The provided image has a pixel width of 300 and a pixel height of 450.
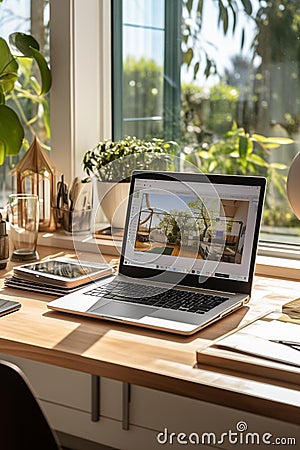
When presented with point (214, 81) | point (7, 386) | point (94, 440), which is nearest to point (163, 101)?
point (214, 81)

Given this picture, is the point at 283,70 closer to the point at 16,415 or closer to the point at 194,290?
the point at 194,290

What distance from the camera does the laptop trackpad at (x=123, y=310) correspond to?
145 cm

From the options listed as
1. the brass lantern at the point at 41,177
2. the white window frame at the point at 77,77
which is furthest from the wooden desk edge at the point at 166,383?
the white window frame at the point at 77,77

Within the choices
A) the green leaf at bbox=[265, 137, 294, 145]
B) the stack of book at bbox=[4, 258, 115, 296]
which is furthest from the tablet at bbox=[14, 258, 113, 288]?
the green leaf at bbox=[265, 137, 294, 145]

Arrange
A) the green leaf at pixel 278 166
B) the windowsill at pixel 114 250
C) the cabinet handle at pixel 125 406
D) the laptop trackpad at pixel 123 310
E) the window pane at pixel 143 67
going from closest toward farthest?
1. the laptop trackpad at pixel 123 310
2. the windowsill at pixel 114 250
3. the cabinet handle at pixel 125 406
4. the green leaf at pixel 278 166
5. the window pane at pixel 143 67

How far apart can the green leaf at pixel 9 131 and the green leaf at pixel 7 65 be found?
112mm

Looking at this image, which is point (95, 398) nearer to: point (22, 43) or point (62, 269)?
point (62, 269)

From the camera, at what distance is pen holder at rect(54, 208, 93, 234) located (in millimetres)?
2070

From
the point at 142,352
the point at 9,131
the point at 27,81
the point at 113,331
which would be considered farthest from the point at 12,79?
the point at 142,352

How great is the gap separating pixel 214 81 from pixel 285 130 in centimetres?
28

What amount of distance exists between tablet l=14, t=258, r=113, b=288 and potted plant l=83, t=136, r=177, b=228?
0.75 ft

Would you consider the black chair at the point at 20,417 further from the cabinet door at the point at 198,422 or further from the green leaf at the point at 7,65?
the green leaf at the point at 7,65

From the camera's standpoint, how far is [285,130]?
2.11 metres

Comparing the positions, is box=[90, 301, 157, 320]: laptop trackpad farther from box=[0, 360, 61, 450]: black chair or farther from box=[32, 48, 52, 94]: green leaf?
box=[32, 48, 52, 94]: green leaf
